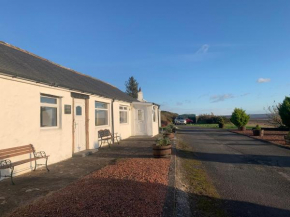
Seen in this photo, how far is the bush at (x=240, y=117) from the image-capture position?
2502 cm

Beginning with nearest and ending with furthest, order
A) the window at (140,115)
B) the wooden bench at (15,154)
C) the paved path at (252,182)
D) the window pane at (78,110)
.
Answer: the paved path at (252,182)
the wooden bench at (15,154)
the window pane at (78,110)
the window at (140,115)

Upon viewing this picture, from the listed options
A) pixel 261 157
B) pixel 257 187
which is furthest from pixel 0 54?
pixel 261 157

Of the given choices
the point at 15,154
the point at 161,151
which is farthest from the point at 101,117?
the point at 15,154

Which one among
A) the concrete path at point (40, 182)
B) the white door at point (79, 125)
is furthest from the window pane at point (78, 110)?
the concrete path at point (40, 182)

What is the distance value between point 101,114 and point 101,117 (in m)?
0.17

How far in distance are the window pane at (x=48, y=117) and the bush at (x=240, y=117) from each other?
70.8ft

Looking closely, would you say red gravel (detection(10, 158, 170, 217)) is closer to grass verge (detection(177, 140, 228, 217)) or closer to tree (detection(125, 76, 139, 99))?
grass verge (detection(177, 140, 228, 217))

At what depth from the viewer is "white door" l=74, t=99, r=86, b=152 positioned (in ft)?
32.5

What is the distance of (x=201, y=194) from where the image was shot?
205 inches

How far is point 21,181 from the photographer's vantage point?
596cm

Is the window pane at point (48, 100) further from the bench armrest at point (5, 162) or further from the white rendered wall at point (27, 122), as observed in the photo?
the bench armrest at point (5, 162)

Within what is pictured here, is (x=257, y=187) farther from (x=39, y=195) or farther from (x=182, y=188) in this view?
(x=39, y=195)

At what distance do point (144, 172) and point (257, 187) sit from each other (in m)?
2.96

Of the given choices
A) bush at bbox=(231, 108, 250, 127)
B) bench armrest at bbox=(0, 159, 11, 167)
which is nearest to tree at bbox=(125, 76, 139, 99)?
bush at bbox=(231, 108, 250, 127)
